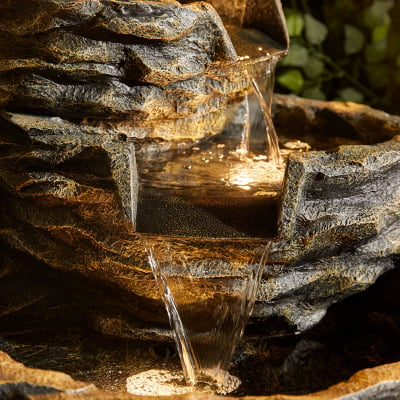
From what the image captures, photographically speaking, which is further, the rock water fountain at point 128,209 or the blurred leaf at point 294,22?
the blurred leaf at point 294,22

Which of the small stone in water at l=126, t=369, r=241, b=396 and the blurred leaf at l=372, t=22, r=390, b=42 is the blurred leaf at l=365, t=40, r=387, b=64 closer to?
the blurred leaf at l=372, t=22, r=390, b=42

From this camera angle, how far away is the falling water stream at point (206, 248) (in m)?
2.48

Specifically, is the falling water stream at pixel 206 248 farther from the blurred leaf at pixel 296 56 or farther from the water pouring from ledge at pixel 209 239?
the blurred leaf at pixel 296 56

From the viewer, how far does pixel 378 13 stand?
4.93 meters

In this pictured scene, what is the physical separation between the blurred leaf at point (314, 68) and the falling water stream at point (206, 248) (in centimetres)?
220

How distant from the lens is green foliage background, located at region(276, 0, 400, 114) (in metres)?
4.97

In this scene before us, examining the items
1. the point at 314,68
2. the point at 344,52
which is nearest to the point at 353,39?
the point at 344,52

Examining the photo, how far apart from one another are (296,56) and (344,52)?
0.44 meters

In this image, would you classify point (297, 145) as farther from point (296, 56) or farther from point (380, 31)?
point (380, 31)

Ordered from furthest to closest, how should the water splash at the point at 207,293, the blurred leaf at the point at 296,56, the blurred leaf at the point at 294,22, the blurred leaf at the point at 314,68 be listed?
the blurred leaf at the point at 314,68 < the blurred leaf at the point at 296,56 < the blurred leaf at the point at 294,22 < the water splash at the point at 207,293

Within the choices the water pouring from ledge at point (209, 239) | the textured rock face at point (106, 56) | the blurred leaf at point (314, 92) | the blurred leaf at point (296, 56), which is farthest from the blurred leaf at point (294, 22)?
the textured rock face at point (106, 56)

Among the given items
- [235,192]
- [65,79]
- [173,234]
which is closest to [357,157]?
[235,192]

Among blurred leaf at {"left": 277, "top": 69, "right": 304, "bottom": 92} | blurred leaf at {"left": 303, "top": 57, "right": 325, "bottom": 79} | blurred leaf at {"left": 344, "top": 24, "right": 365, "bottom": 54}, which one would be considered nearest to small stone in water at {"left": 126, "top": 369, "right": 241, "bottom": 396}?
blurred leaf at {"left": 277, "top": 69, "right": 304, "bottom": 92}

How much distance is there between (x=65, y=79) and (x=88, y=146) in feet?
1.26
